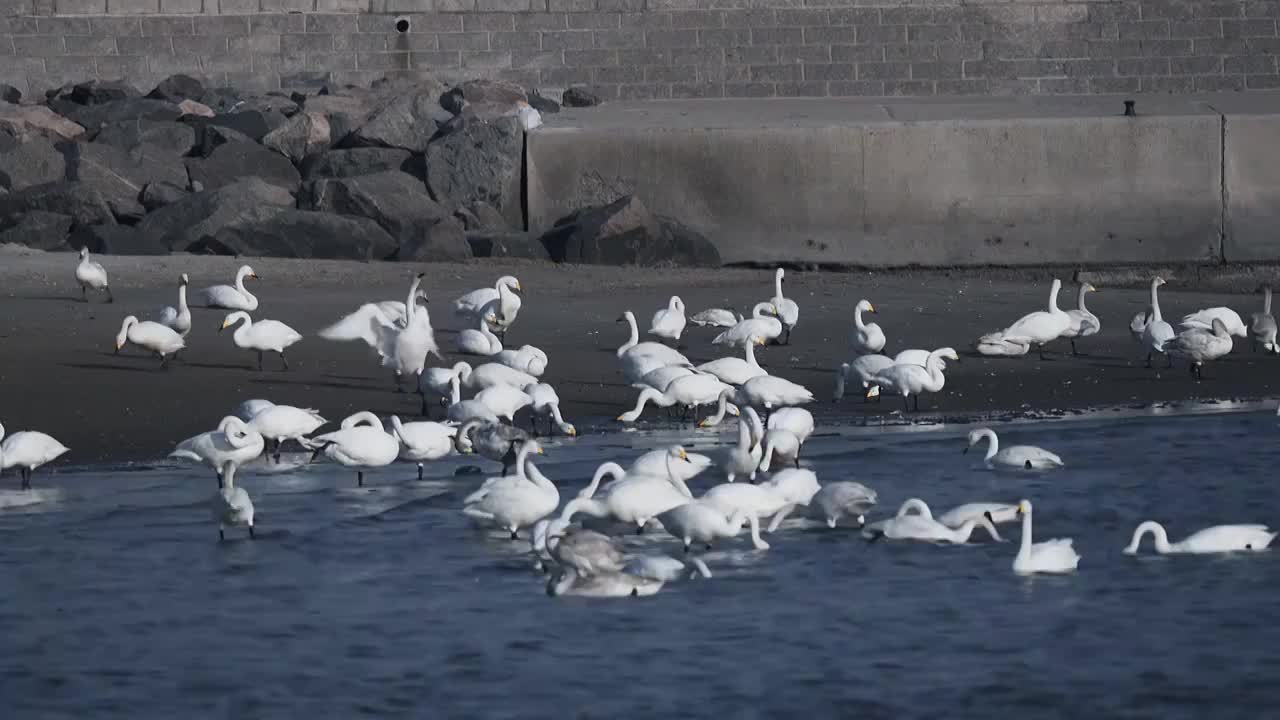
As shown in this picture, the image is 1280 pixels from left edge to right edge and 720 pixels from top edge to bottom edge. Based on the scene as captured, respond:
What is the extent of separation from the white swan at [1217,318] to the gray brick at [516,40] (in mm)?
12286

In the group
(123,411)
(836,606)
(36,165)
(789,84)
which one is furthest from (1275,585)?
(789,84)

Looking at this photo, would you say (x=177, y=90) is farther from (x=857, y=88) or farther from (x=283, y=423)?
(x=283, y=423)

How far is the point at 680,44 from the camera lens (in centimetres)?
2608

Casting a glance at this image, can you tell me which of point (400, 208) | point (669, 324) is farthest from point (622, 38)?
point (669, 324)

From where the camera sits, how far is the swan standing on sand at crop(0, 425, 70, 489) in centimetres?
1130

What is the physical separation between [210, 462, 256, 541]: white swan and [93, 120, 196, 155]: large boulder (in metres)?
12.3

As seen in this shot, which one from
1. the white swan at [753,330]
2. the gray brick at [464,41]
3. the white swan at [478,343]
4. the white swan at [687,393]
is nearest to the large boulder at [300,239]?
the white swan at [478,343]

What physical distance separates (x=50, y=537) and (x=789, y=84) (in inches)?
655

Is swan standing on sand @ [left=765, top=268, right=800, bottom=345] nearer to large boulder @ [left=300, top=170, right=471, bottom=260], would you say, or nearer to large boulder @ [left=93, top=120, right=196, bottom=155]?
large boulder @ [left=300, top=170, right=471, bottom=260]

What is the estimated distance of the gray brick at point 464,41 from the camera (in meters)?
26.3

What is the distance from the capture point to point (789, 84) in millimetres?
26016

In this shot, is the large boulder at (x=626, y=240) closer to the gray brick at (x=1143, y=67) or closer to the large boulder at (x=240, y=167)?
the large boulder at (x=240, y=167)

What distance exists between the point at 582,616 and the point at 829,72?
17375 millimetres

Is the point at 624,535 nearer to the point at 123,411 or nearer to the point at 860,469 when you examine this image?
the point at 860,469
